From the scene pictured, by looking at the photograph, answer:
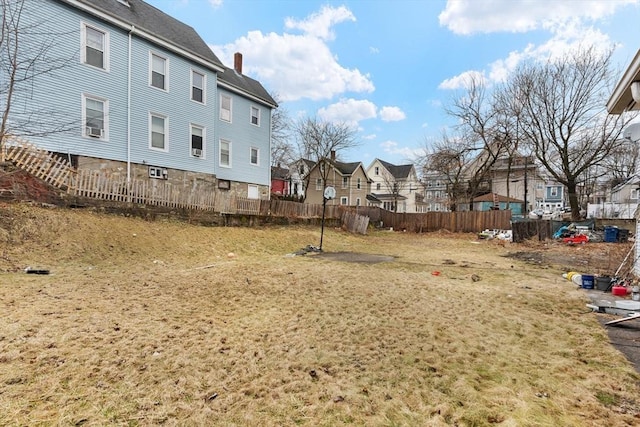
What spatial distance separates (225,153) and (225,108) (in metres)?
2.55

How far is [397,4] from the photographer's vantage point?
13.1 m

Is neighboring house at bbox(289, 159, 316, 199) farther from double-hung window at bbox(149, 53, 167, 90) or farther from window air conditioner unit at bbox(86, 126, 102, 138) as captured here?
window air conditioner unit at bbox(86, 126, 102, 138)

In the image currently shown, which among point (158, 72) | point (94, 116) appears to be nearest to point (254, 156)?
point (158, 72)

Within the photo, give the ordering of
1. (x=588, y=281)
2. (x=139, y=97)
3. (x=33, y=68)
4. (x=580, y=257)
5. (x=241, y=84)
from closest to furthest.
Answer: (x=588, y=281)
(x=33, y=68)
(x=580, y=257)
(x=139, y=97)
(x=241, y=84)

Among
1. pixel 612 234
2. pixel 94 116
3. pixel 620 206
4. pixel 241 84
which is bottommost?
pixel 612 234

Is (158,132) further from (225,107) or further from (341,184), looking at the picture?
(341,184)

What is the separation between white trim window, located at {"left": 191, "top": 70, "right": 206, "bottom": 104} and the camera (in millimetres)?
15367

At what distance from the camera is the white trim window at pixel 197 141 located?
1532 cm

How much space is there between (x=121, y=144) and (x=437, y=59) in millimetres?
17756

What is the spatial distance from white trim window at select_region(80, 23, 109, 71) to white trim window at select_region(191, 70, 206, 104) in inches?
150

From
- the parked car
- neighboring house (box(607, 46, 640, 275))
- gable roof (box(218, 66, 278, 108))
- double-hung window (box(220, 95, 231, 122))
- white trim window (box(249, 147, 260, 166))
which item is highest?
gable roof (box(218, 66, 278, 108))

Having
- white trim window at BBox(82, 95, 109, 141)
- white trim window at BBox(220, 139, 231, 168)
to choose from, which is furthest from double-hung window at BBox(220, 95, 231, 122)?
white trim window at BBox(82, 95, 109, 141)

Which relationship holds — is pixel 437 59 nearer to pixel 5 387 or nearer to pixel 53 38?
pixel 53 38

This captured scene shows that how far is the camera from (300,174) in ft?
129
